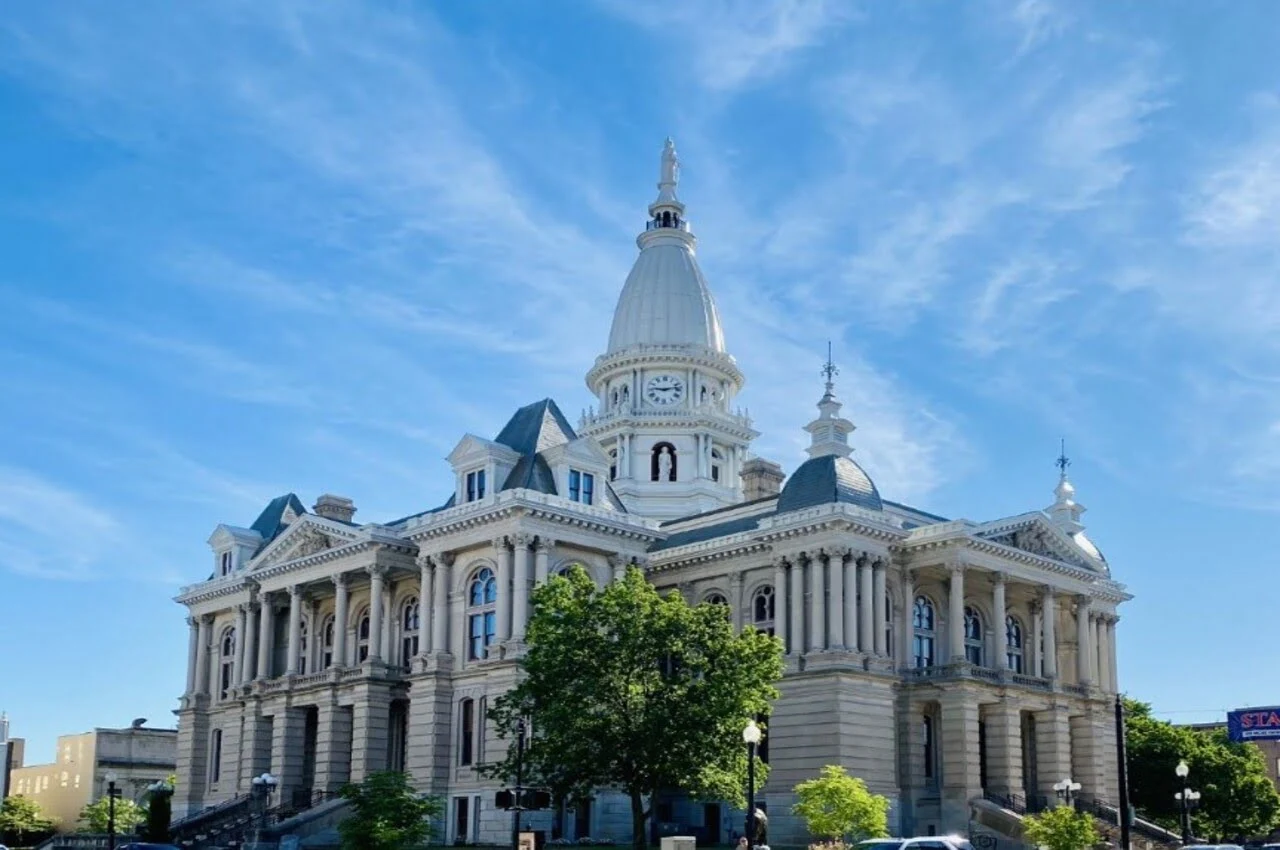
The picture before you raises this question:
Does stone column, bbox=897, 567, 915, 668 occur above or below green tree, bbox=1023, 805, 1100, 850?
above

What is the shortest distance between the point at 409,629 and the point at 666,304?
3267cm

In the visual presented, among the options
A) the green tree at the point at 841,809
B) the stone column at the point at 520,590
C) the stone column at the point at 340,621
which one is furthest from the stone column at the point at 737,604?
the stone column at the point at 340,621

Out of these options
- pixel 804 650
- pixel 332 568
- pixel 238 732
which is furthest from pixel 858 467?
pixel 238 732

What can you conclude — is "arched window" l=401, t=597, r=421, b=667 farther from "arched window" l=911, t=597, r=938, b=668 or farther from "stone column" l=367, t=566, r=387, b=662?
"arched window" l=911, t=597, r=938, b=668

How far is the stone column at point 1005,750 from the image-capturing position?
74.8 meters

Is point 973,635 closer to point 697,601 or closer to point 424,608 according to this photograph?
point 697,601

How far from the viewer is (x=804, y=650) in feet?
238

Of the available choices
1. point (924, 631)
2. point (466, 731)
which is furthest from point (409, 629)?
point (924, 631)

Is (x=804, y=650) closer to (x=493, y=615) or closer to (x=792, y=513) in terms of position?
(x=792, y=513)

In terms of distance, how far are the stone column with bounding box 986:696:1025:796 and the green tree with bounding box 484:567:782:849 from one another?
20.6 metres

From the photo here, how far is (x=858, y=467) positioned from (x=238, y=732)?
131 feet

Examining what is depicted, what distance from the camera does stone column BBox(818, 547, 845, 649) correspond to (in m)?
71.3

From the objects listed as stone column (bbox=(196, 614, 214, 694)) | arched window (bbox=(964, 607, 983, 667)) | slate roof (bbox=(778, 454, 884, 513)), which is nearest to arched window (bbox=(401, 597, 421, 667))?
stone column (bbox=(196, 614, 214, 694))

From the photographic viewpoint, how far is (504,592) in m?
73.5
